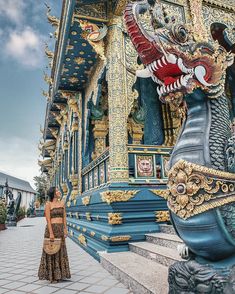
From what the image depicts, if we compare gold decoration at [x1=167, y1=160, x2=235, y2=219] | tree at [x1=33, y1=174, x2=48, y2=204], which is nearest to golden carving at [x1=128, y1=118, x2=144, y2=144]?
gold decoration at [x1=167, y1=160, x2=235, y2=219]

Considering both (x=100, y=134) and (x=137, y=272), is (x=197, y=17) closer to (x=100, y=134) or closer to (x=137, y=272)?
(x=100, y=134)

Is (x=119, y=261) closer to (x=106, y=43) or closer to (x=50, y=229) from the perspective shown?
(x=50, y=229)

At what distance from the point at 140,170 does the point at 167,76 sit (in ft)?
10.9

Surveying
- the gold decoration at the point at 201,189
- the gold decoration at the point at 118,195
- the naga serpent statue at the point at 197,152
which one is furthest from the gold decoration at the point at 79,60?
the gold decoration at the point at 201,189

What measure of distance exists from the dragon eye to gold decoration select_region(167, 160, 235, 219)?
0.88 metres

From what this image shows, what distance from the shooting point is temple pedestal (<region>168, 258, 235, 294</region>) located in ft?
4.75

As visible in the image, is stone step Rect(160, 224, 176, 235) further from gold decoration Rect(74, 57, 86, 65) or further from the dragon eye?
gold decoration Rect(74, 57, 86, 65)

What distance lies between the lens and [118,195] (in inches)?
173

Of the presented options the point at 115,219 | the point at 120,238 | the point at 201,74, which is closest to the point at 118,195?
the point at 115,219

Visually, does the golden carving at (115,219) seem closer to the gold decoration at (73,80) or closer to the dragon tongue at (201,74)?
the dragon tongue at (201,74)

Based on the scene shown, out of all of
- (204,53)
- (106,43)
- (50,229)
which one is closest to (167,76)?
(204,53)

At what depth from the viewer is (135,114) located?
6059mm

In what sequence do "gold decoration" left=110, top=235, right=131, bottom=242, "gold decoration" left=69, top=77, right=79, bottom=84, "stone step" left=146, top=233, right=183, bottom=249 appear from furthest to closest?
1. "gold decoration" left=69, top=77, right=79, bottom=84
2. "gold decoration" left=110, top=235, right=131, bottom=242
3. "stone step" left=146, top=233, right=183, bottom=249

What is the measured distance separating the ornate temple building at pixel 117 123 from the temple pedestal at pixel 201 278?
104 inches
